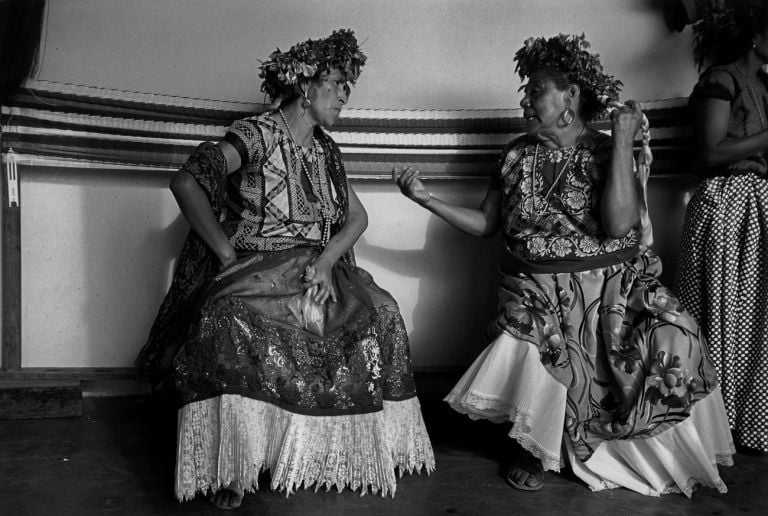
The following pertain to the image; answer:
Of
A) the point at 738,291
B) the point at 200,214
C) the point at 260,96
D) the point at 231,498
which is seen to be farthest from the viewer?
the point at 260,96

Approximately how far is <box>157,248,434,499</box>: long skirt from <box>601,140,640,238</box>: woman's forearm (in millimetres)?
887

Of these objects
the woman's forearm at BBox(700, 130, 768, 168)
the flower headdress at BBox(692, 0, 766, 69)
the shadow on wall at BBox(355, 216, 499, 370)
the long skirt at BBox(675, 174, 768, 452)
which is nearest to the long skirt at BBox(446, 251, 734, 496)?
the long skirt at BBox(675, 174, 768, 452)

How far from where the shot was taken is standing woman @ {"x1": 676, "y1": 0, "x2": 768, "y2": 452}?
136 inches

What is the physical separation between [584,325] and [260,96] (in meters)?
1.85

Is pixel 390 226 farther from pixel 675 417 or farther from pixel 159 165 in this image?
pixel 675 417

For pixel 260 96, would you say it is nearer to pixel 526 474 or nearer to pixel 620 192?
pixel 620 192

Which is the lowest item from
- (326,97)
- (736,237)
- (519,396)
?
(519,396)

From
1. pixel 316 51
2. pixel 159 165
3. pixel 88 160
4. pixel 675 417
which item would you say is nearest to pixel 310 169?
pixel 316 51

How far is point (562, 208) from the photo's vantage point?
10.5 feet

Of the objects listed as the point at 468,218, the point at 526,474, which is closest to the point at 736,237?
the point at 468,218

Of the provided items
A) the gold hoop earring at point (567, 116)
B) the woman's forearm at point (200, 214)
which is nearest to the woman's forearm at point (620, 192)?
the gold hoop earring at point (567, 116)

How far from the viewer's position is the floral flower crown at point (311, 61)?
315 cm

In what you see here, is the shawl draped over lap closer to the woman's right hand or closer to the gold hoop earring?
the woman's right hand

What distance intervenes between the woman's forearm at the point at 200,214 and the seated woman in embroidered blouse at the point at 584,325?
2.44 ft
